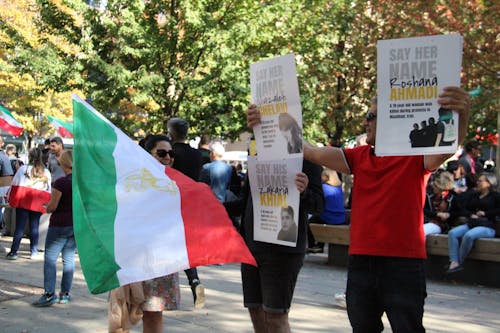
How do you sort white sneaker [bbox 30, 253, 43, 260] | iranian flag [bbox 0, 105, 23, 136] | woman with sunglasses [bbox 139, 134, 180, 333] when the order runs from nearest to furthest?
woman with sunglasses [bbox 139, 134, 180, 333] → white sneaker [bbox 30, 253, 43, 260] → iranian flag [bbox 0, 105, 23, 136]

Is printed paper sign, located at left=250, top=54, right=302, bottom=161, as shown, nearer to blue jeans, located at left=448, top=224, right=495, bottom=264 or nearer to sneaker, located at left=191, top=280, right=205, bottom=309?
sneaker, located at left=191, top=280, right=205, bottom=309

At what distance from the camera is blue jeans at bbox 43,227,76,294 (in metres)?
7.68

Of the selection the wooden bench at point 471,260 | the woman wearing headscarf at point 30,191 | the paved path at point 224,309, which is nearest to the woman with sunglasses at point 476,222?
the wooden bench at point 471,260

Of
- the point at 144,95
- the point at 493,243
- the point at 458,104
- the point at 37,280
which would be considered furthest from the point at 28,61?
the point at 458,104

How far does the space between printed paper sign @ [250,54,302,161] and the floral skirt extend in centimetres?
117

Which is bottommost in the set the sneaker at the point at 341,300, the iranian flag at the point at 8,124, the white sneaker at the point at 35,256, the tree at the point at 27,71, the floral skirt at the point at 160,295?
the white sneaker at the point at 35,256

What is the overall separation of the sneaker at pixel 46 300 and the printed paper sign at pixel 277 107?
13.3 feet

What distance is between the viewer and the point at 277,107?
4309 millimetres

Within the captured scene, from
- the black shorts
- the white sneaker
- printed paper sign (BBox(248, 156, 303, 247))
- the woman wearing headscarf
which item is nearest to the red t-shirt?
printed paper sign (BBox(248, 156, 303, 247))

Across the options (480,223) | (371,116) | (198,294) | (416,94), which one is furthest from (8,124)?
(416,94)

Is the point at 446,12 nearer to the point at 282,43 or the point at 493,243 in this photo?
the point at 282,43

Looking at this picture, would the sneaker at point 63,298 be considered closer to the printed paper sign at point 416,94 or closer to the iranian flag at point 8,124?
the printed paper sign at point 416,94

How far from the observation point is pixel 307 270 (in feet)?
36.0

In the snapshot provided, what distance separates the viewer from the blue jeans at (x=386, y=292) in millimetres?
3832
